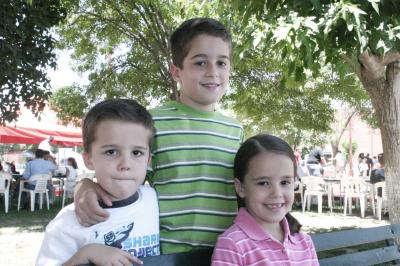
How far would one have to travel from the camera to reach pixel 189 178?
1874mm

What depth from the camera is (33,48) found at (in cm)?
849

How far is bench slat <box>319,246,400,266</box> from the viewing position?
2.65 m

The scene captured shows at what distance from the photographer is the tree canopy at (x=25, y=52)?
7.92 meters

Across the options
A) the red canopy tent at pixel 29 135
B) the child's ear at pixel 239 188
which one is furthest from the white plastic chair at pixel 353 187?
the child's ear at pixel 239 188

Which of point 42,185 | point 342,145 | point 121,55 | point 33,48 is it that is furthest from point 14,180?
point 342,145

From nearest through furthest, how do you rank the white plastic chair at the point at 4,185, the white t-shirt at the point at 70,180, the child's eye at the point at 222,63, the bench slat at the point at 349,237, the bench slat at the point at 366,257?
1. the child's eye at the point at 222,63
2. the bench slat at the point at 349,237
3. the bench slat at the point at 366,257
4. the white plastic chair at the point at 4,185
5. the white t-shirt at the point at 70,180

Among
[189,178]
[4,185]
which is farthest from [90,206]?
[4,185]

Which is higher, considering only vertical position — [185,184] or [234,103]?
[234,103]

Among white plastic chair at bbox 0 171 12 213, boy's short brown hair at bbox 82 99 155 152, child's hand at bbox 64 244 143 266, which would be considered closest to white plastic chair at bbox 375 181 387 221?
white plastic chair at bbox 0 171 12 213

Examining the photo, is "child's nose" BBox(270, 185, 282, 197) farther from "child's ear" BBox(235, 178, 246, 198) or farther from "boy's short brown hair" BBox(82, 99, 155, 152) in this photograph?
"boy's short brown hair" BBox(82, 99, 155, 152)

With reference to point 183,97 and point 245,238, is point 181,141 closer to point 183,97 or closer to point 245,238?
point 183,97

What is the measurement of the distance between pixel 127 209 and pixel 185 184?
29cm

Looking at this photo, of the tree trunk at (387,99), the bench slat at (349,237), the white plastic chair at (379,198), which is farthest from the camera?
the white plastic chair at (379,198)

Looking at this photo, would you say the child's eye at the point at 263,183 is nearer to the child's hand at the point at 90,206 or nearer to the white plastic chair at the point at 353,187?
the child's hand at the point at 90,206
